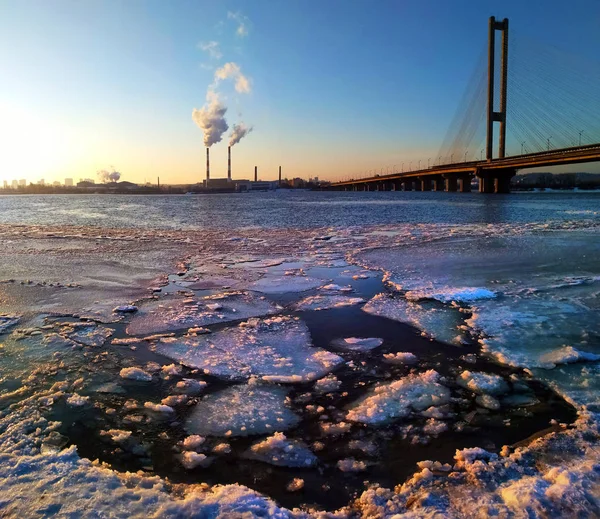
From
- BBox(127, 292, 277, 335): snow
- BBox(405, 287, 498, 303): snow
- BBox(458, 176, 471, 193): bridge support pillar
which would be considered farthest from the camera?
BBox(458, 176, 471, 193): bridge support pillar

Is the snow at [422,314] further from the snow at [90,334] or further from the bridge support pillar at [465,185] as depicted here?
the bridge support pillar at [465,185]

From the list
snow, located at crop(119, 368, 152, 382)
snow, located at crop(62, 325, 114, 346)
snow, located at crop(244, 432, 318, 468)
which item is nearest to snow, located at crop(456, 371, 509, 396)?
snow, located at crop(244, 432, 318, 468)

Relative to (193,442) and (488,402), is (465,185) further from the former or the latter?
(193,442)

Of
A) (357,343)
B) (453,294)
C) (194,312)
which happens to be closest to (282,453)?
(357,343)

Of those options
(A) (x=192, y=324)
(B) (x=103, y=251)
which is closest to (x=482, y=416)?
(A) (x=192, y=324)

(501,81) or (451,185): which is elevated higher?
(501,81)

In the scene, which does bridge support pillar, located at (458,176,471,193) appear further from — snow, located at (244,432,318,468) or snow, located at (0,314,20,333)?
snow, located at (244,432,318,468)

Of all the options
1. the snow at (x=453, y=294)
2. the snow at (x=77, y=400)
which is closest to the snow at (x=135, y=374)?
the snow at (x=77, y=400)

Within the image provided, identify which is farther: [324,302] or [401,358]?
[324,302]
